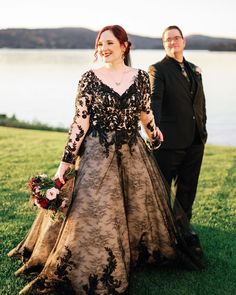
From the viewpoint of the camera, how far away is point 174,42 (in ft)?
17.4

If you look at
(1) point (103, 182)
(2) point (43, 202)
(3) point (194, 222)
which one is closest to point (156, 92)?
(1) point (103, 182)

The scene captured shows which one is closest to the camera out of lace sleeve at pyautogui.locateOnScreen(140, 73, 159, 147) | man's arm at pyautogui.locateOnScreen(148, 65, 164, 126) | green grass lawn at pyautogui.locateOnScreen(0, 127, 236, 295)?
lace sleeve at pyautogui.locateOnScreen(140, 73, 159, 147)

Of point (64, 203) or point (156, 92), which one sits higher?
point (156, 92)

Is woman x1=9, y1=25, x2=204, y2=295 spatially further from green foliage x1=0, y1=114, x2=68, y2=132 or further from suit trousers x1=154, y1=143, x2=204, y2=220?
green foliage x1=0, y1=114, x2=68, y2=132

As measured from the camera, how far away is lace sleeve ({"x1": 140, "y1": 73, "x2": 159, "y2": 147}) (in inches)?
179

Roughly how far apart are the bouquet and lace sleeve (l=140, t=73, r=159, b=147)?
86 centimetres

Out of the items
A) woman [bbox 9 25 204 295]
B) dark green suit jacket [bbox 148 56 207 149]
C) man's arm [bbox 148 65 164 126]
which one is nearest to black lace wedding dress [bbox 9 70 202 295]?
woman [bbox 9 25 204 295]

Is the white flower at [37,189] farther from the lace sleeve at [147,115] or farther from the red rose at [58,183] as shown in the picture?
the lace sleeve at [147,115]

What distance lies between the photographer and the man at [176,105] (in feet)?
17.5

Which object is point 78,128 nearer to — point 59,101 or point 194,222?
point 194,222

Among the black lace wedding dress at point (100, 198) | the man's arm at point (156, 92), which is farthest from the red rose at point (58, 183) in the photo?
the man's arm at point (156, 92)

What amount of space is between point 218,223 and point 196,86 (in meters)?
1.94

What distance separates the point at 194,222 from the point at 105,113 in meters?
2.73

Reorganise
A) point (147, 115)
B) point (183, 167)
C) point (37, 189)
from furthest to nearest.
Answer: point (183, 167) → point (147, 115) → point (37, 189)
